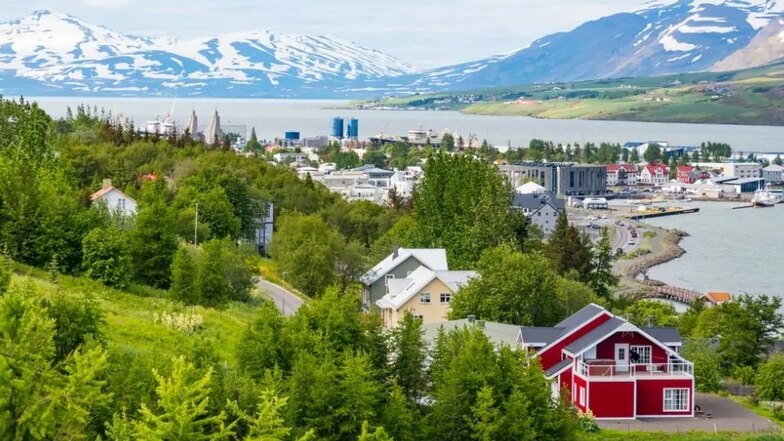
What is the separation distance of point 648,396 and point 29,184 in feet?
29.8

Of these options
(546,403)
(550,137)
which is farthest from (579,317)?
(550,137)

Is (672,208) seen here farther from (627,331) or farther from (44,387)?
(44,387)

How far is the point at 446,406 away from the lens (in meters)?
12.1

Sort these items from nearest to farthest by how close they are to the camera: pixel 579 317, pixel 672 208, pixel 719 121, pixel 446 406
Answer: pixel 446 406, pixel 579 317, pixel 672 208, pixel 719 121

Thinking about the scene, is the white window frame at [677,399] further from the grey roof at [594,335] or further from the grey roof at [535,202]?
the grey roof at [535,202]

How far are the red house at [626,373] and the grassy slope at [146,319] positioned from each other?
12.7 ft

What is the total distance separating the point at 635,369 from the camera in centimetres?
1628

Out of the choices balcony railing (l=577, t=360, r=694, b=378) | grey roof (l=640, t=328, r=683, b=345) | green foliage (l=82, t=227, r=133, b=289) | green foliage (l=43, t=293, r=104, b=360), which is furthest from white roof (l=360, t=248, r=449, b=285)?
green foliage (l=43, t=293, r=104, b=360)

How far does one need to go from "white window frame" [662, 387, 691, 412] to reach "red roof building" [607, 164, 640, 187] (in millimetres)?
84431

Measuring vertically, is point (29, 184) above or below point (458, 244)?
above

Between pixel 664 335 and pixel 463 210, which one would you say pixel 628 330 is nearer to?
pixel 664 335

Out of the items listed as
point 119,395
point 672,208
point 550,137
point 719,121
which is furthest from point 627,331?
point 719,121

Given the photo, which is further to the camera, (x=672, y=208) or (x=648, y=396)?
(x=672, y=208)

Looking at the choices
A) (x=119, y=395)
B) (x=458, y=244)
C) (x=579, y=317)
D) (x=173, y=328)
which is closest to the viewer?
(x=119, y=395)
